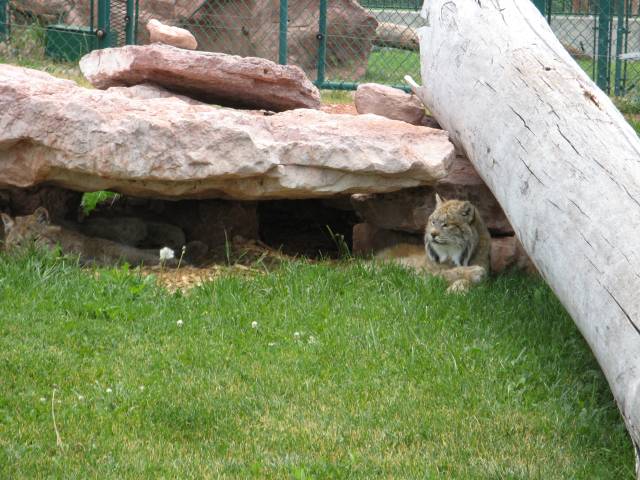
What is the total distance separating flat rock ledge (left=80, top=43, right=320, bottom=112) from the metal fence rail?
2.68 metres

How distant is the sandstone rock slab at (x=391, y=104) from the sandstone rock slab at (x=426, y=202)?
1.96 ft

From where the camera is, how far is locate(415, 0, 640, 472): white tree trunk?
4.88 metres

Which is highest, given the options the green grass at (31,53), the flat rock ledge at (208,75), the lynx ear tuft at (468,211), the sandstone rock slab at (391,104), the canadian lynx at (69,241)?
the flat rock ledge at (208,75)

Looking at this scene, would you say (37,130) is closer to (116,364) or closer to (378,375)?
(116,364)

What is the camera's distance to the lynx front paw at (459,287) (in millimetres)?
7393

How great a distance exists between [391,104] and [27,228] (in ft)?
10.6

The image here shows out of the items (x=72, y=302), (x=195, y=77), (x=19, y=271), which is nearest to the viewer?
(x=72, y=302)

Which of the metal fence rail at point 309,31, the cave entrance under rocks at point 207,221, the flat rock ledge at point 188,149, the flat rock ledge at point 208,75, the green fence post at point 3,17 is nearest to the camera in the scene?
the flat rock ledge at point 188,149

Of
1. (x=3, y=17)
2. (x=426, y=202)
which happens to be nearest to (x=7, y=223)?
(x=426, y=202)

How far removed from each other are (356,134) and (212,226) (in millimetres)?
1804

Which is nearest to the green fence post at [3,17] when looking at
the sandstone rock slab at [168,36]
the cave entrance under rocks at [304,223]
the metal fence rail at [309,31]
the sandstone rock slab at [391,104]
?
the metal fence rail at [309,31]

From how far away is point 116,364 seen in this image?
604 cm

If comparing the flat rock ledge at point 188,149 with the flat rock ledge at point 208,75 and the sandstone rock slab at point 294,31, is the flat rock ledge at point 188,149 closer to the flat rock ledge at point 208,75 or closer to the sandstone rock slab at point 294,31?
the flat rock ledge at point 208,75

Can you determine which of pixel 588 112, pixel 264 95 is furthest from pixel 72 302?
pixel 588 112
